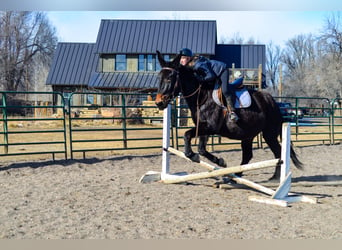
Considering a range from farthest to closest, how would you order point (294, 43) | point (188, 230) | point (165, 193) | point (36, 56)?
point (294, 43) → point (36, 56) → point (165, 193) → point (188, 230)

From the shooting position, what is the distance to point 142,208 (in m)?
5.44

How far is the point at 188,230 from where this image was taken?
446 cm

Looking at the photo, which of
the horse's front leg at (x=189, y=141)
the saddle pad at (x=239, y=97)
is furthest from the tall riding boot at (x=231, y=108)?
the horse's front leg at (x=189, y=141)

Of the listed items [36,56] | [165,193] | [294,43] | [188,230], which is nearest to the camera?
[188,230]

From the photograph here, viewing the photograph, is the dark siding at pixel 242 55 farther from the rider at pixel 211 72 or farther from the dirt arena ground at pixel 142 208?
the rider at pixel 211 72

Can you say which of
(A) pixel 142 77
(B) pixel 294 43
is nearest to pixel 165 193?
(A) pixel 142 77

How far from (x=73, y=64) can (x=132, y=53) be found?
627 cm

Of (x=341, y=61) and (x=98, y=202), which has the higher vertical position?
(x=341, y=61)

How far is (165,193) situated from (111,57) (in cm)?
3041

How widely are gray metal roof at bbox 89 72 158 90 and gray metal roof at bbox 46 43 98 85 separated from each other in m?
1.58

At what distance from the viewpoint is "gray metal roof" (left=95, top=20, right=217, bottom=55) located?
34.5 m

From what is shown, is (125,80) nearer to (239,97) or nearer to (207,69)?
(239,97)

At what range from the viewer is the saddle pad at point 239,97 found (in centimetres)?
652

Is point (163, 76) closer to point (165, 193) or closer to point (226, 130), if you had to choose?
point (226, 130)
